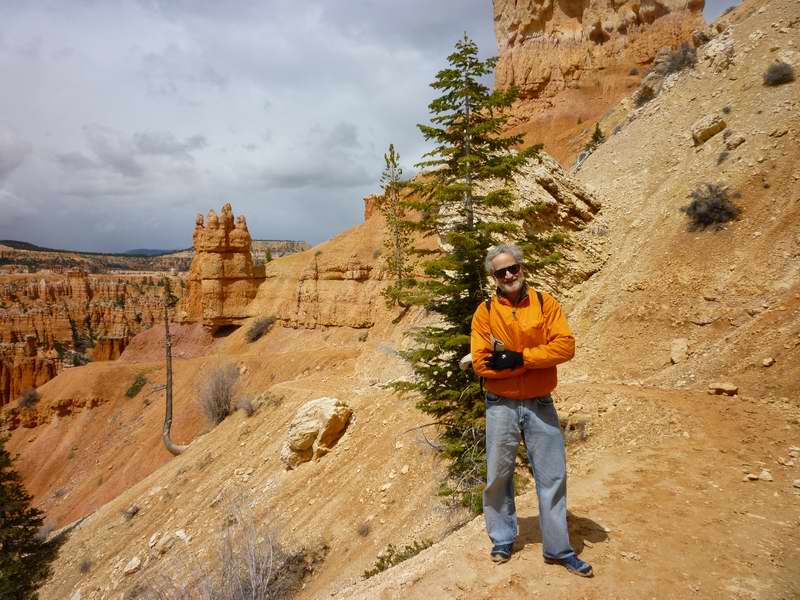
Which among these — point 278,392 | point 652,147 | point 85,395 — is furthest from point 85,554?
point 652,147

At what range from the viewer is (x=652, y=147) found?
1795 centimetres

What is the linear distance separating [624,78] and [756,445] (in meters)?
58.1

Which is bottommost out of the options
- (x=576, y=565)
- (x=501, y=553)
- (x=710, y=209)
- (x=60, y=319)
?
(x=60, y=319)

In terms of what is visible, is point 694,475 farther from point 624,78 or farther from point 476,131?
point 624,78

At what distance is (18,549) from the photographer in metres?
16.8

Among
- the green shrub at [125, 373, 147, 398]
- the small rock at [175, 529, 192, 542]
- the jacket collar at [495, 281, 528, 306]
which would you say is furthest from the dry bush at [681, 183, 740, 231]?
the green shrub at [125, 373, 147, 398]

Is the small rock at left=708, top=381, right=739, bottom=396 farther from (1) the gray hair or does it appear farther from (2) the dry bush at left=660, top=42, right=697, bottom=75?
(2) the dry bush at left=660, top=42, right=697, bottom=75

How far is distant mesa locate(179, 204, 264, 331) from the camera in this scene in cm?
3788

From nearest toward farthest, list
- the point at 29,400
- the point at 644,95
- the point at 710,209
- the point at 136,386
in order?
1. the point at 710,209
2. the point at 644,95
3. the point at 136,386
4. the point at 29,400

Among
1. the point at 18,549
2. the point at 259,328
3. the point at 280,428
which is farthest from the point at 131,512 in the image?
the point at 259,328

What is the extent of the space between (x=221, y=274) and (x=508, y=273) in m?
38.3

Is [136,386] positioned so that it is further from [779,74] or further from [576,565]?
[779,74]

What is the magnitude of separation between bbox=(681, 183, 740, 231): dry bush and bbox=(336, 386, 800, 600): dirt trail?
7664mm

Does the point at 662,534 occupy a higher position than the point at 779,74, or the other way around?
the point at 779,74
